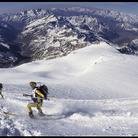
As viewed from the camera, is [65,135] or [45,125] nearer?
[65,135]

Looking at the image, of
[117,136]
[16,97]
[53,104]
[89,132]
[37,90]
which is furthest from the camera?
[16,97]

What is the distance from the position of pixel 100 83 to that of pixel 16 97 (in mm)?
12041

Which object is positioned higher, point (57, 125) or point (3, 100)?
point (57, 125)

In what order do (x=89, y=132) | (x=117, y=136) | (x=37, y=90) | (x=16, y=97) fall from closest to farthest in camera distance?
(x=117, y=136) < (x=89, y=132) < (x=37, y=90) < (x=16, y=97)

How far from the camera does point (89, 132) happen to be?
8180 mm

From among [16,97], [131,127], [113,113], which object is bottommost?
[16,97]

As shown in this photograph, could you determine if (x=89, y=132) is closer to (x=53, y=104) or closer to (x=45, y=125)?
(x=45, y=125)

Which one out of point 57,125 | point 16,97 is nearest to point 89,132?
point 57,125

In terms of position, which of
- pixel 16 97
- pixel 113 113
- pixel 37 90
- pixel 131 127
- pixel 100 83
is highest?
pixel 37 90

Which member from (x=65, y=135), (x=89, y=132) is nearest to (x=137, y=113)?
(x=89, y=132)

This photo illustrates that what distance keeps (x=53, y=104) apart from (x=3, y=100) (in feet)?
15.3

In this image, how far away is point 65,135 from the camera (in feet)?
25.9

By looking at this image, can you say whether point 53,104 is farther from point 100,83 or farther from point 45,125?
point 100,83

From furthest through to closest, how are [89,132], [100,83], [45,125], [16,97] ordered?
[100,83], [16,97], [45,125], [89,132]
